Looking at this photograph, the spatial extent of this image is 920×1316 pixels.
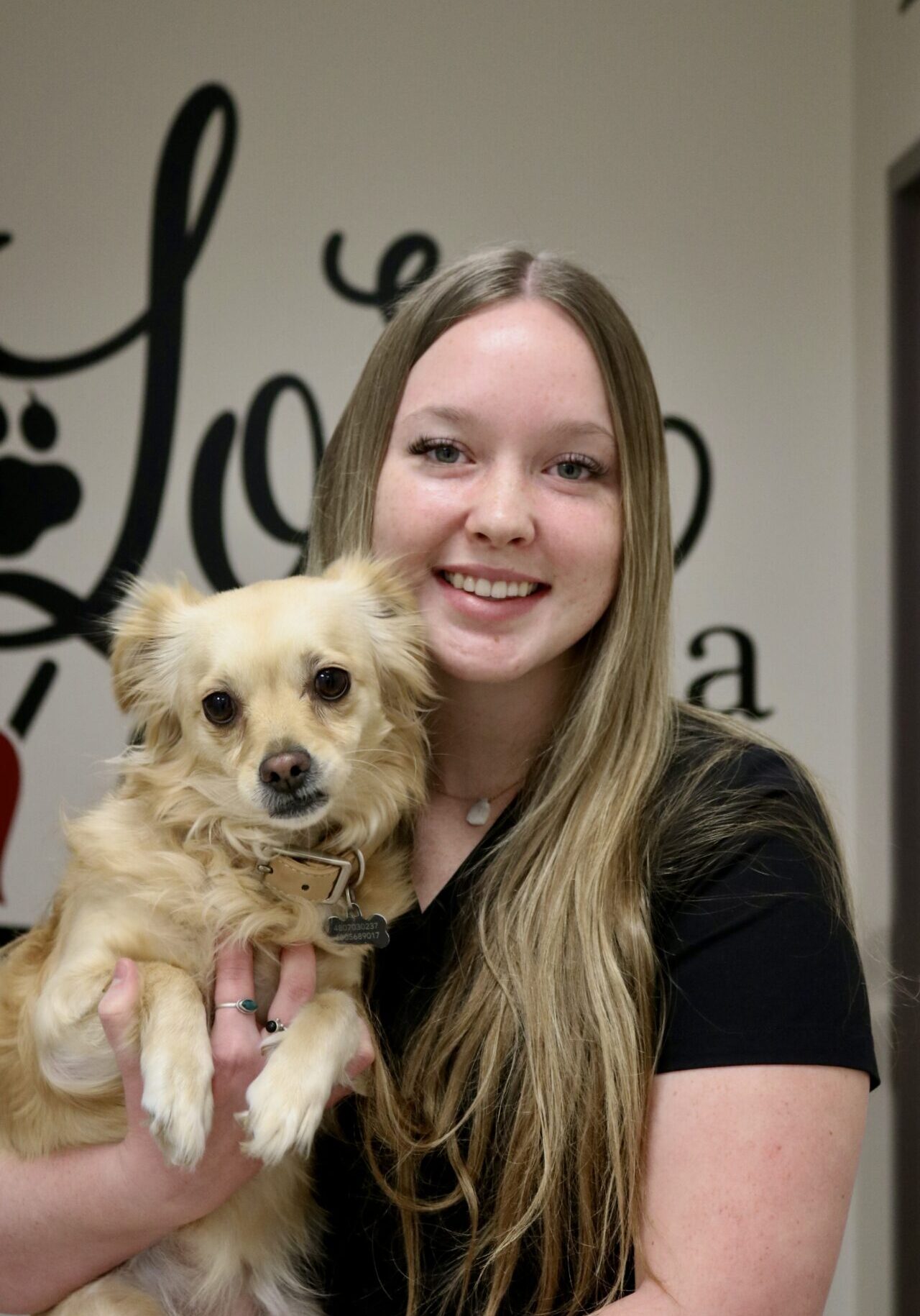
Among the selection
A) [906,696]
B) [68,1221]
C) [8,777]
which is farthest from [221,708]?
[906,696]

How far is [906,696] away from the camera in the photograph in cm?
244

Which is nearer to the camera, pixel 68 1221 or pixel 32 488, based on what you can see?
pixel 68 1221

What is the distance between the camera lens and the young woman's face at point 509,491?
4.49 feet

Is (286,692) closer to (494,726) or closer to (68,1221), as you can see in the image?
(494,726)

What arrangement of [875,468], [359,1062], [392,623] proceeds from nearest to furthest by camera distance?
1. [359,1062]
2. [392,623]
3. [875,468]

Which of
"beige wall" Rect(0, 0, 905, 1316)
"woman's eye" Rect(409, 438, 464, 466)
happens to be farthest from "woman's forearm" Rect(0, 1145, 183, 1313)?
"beige wall" Rect(0, 0, 905, 1316)

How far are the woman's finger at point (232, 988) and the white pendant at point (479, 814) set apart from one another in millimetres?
336

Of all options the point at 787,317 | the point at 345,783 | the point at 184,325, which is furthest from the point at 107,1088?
the point at 787,317

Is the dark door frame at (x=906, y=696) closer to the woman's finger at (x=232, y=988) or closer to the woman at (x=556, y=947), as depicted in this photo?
the woman at (x=556, y=947)

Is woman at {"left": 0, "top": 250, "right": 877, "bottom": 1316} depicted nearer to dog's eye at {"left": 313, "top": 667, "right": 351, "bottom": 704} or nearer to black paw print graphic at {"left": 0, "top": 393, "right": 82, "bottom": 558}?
dog's eye at {"left": 313, "top": 667, "right": 351, "bottom": 704}

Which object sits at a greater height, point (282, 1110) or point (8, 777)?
point (8, 777)

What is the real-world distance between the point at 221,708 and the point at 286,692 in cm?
9

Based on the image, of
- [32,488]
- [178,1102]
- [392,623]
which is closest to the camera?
[178,1102]

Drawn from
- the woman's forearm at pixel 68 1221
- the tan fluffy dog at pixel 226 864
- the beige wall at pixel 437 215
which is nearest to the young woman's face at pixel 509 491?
the tan fluffy dog at pixel 226 864
